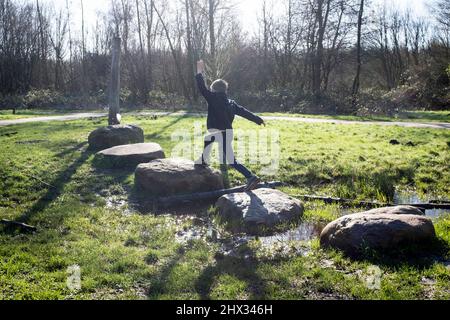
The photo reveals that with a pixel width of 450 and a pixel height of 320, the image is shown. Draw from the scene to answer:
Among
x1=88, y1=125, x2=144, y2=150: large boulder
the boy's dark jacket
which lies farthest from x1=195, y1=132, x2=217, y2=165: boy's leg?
x1=88, y1=125, x2=144, y2=150: large boulder

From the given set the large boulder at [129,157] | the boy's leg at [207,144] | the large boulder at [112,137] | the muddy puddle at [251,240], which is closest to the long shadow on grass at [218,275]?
the muddy puddle at [251,240]

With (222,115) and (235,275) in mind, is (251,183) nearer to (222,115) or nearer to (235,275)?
(222,115)

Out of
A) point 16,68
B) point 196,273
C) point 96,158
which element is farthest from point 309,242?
point 16,68

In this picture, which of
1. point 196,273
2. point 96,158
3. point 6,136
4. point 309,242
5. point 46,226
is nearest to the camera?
point 196,273

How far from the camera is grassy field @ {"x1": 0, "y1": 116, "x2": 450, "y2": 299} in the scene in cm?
441

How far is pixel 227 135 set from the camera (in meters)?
8.06

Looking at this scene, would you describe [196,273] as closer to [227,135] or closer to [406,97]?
[227,135]

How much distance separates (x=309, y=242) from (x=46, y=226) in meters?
4.14

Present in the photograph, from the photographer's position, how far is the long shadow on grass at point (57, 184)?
7.12 meters

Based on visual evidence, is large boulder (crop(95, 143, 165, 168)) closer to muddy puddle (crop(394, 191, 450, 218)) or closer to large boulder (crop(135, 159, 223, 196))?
large boulder (crop(135, 159, 223, 196))

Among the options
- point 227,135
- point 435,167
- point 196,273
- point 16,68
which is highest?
point 16,68

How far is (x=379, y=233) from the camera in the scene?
5.16 m

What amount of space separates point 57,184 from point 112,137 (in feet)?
10.7

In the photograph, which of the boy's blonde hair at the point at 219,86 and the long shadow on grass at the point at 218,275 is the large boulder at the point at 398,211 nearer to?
the long shadow on grass at the point at 218,275
